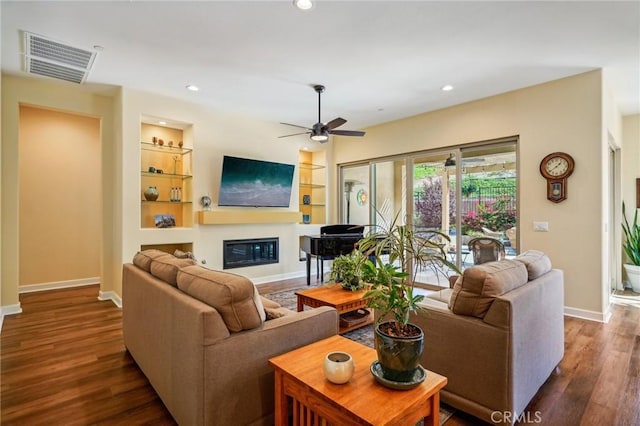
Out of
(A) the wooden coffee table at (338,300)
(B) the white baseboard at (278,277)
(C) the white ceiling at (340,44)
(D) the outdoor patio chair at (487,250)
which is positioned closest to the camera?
(C) the white ceiling at (340,44)

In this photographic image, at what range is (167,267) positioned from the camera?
2258 mm

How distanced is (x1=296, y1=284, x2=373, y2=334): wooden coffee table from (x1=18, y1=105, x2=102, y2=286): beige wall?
4.05 m

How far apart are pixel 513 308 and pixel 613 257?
→ 4934mm

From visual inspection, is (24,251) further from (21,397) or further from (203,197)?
(21,397)

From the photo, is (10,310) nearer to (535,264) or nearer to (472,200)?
(535,264)

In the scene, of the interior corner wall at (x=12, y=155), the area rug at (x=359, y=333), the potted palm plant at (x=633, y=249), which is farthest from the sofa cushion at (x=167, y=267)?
the potted palm plant at (x=633, y=249)

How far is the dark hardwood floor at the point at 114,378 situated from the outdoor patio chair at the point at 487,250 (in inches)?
40.7

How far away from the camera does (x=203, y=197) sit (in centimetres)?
519

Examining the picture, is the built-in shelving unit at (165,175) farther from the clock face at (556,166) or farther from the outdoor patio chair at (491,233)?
the clock face at (556,166)

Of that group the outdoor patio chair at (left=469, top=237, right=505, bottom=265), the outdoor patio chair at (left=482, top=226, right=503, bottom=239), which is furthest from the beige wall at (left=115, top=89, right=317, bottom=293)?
the outdoor patio chair at (left=469, top=237, right=505, bottom=265)

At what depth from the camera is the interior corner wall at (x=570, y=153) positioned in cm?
385

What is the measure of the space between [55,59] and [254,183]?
3.01 m

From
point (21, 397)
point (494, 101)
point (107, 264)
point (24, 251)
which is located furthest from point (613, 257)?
point (24, 251)

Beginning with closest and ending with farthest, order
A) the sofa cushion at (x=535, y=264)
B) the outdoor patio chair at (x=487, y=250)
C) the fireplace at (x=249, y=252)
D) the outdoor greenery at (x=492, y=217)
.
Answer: the sofa cushion at (x=535, y=264) → the outdoor patio chair at (x=487, y=250) → the outdoor greenery at (x=492, y=217) → the fireplace at (x=249, y=252)
